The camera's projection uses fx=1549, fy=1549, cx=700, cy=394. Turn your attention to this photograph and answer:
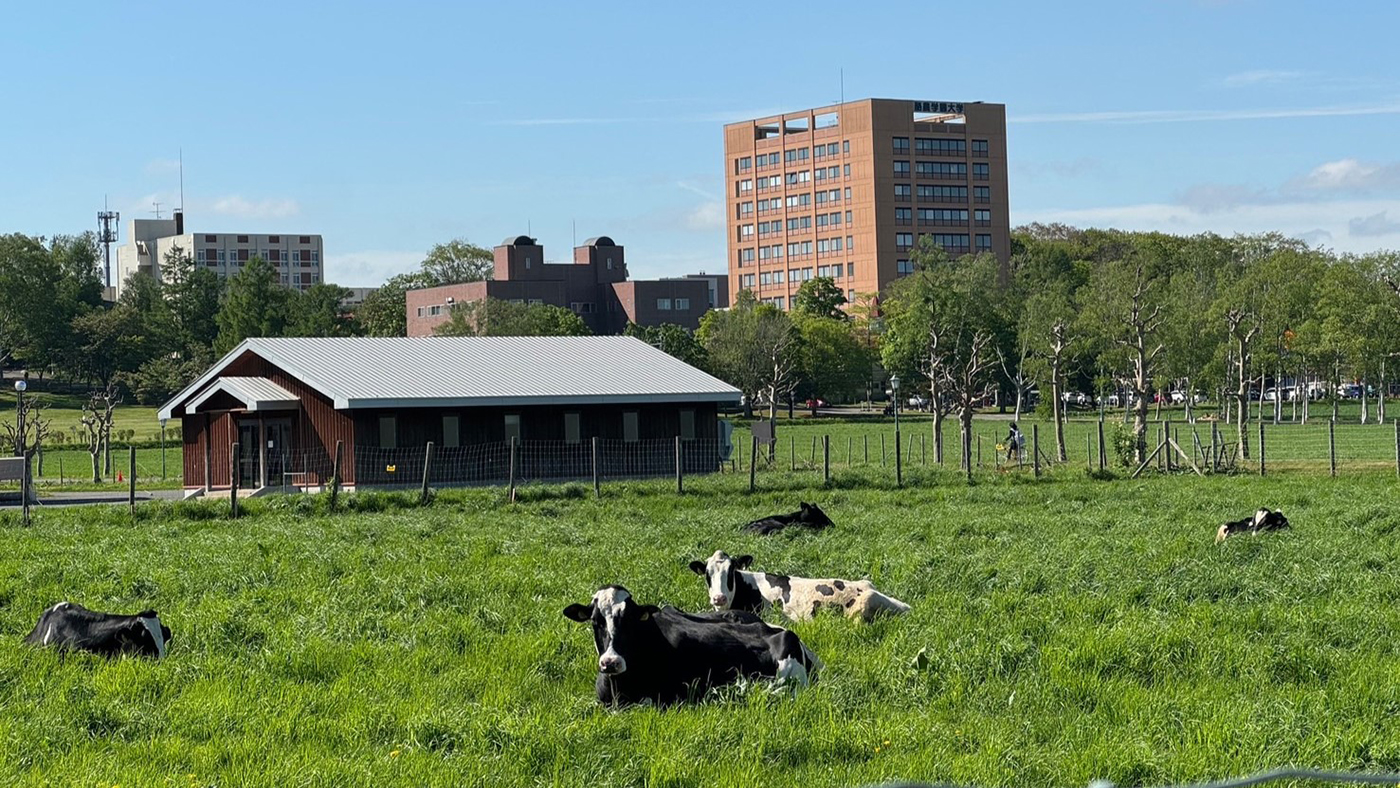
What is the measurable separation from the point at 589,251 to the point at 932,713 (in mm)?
137608

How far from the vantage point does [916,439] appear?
7088cm

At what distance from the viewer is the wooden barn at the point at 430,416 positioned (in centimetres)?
4191

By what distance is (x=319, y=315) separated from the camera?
122 meters

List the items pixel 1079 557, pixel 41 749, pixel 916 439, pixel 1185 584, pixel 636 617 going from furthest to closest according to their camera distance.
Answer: pixel 916 439
pixel 1079 557
pixel 1185 584
pixel 636 617
pixel 41 749

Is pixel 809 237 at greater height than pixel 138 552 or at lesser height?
greater

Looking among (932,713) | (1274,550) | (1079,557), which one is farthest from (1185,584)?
(932,713)

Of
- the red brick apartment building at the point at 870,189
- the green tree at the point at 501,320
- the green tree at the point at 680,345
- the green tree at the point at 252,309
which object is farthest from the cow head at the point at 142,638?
the red brick apartment building at the point at 870,189

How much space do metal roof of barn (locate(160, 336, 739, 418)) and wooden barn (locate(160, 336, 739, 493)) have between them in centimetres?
6

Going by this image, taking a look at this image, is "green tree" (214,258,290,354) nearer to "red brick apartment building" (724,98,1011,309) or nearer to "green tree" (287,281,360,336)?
"green tree" (287,281,360,336)

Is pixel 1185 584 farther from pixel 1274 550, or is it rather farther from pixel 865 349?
pixel 865 349

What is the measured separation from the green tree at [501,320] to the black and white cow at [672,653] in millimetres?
90450

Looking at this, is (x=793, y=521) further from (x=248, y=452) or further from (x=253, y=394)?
(x=248, y=452)

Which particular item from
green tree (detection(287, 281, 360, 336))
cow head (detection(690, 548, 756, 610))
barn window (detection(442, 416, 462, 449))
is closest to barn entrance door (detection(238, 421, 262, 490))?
barn window (detection(442, 416, 462, 449))

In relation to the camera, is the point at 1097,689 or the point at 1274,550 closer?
the point at 1097,689
